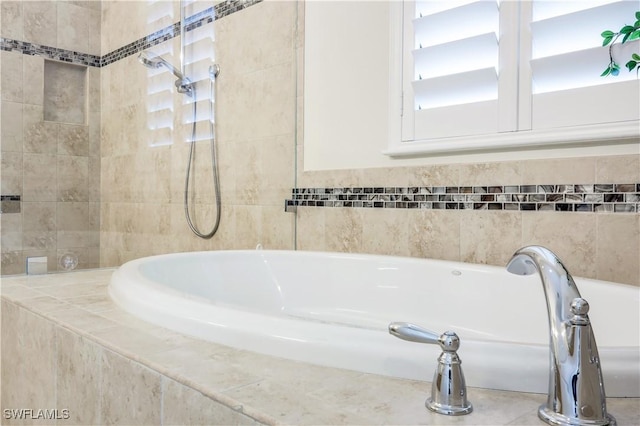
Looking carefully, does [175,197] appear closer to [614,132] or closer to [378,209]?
[378,209]

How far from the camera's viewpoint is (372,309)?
187cm

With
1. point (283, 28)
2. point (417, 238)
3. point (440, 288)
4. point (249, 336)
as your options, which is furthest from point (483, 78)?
point (249, 336)

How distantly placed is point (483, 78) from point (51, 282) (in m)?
1.66

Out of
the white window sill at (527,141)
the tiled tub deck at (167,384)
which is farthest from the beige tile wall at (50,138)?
the white window sill at (527,141)

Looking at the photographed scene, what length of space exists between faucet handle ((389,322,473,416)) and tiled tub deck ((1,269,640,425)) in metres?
0.02

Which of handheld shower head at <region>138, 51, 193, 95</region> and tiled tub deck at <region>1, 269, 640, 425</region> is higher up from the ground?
handheld shower head at <region>138, 51, 193, 95</region>

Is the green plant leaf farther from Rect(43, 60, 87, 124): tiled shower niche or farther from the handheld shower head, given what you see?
Rect(43, 60, 87, 124): tiled shower niche

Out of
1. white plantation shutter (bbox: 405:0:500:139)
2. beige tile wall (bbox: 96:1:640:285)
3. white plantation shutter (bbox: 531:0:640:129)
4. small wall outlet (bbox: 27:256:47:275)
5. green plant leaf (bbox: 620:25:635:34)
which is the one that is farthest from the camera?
small wall outlet (bbox: 27:256:47:275)

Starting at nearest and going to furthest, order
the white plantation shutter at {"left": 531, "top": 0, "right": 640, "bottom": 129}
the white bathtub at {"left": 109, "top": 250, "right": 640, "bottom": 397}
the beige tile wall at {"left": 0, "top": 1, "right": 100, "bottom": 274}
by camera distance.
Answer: the white bathtub at {"left": 109, "top": 250, "right": 640, "bottom": 397} → the white plantation shutter at {"left": 531, "top": 0, "right": 640, "bottom": 129} → the beige tile wall at {"left": 0, "top": 1, "right": 100, "bottom": 274}

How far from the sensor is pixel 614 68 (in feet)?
4.66

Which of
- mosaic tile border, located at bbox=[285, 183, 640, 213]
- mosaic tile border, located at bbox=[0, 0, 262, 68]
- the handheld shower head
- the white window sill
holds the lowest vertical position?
mosaic tile border, located at bbox=[285, 183, 640, 213]

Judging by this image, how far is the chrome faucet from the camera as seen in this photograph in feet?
2.12

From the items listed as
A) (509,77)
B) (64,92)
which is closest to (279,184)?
(509,77)

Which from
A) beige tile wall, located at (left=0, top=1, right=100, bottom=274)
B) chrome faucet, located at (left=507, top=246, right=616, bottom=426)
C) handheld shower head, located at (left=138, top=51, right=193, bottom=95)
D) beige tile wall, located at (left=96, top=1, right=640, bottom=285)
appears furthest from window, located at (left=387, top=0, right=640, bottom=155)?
beige tile wall, located at (left=0, top=1, right=100, bottom=274)
